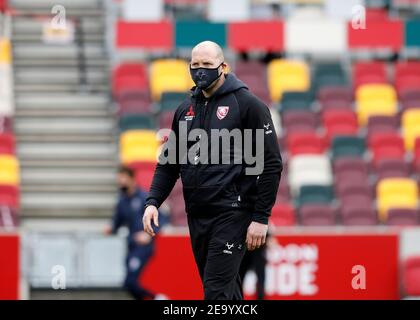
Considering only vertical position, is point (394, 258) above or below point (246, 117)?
below

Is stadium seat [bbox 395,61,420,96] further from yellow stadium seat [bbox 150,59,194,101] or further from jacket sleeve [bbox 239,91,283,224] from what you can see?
jacket sleeve [bbox 239,91,283,224]

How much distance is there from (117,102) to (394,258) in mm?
5854

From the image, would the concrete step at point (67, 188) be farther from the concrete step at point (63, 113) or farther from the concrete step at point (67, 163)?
the concrete step at point (63, 113)

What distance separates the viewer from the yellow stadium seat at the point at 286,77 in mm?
20141

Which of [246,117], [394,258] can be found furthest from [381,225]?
[246,117]

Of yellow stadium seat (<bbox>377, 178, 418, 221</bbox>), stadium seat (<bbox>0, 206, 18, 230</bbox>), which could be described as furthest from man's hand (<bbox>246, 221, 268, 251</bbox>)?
yellow stadium seat (<bbox>377, 178, 418, 221</bbox>)

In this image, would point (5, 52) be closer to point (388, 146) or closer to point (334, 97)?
point (334, 97)

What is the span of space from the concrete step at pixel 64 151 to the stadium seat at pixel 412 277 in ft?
18.5

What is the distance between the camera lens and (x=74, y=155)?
1858cm

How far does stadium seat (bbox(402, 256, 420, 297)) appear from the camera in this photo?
14.1 meters

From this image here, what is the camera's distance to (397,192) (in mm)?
17797
